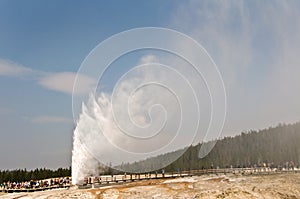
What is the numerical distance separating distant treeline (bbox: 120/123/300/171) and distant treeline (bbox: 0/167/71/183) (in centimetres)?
4591

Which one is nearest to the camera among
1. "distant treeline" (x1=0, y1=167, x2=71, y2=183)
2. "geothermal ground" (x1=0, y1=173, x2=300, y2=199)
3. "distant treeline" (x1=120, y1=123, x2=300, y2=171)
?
"geothermal ground" (x1=0, y1=173, x2=300, y2=199)

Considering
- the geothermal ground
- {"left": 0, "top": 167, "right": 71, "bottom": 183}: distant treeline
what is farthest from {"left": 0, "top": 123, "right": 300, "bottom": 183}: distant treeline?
the geothermal ground

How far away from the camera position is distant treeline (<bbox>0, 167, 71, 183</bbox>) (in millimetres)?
104812

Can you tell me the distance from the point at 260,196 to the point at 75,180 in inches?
1331

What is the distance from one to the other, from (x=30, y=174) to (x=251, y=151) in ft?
292

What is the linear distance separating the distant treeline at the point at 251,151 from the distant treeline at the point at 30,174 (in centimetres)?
4591

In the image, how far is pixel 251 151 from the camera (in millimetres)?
136750

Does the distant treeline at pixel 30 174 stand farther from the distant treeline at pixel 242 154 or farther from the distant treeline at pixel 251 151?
the distant treeline at pixel 251 151

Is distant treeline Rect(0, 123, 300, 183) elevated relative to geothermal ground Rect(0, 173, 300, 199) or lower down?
elevated

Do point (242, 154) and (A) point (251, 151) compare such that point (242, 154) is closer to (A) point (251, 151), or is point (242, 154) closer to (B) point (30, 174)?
(A) point (251, 151)

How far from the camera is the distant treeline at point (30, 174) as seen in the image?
105m

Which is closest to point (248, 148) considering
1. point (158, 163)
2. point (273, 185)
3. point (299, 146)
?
point (299, 146)

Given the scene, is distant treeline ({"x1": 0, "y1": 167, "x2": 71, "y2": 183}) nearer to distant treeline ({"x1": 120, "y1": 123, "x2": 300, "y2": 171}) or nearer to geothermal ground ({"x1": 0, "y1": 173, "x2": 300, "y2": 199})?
distant treeline ({"x1": 120, "y1": 123, "x2": 300, "y2": 171})

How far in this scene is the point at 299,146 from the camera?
11969 centimetres
